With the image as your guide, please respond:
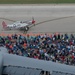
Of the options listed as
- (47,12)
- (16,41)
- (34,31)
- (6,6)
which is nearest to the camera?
(16,41)

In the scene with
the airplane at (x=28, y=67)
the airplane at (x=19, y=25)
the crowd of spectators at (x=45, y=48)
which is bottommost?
the crowd of spectators at (x=45, y=48)

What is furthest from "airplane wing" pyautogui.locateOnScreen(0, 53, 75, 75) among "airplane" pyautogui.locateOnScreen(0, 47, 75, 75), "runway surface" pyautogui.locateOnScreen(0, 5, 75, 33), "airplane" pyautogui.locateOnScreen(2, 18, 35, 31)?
"airplane" pyautogui.locateOnScreen(2, 18, 35, 31)

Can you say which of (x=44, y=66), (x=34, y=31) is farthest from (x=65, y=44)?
(x=44, y=66)

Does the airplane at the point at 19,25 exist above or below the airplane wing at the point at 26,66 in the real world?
above

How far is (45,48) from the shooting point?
71.2 ft

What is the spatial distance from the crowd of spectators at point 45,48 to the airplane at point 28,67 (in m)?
10.9

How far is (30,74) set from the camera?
7.33 m

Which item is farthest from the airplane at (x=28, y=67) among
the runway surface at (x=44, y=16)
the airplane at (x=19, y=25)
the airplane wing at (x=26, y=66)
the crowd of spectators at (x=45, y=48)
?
the airplane at (x=19, y=25)

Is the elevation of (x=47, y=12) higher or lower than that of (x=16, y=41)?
higher

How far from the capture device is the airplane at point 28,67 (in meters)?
7.43

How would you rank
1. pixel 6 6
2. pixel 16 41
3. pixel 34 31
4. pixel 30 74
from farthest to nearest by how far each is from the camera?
pixel 6 6
pixel 34 31
pixel 16 41
pixel 30 74

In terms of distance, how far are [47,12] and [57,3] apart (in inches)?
135

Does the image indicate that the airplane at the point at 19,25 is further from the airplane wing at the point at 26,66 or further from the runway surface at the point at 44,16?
the airplane wing at the point at 26,66

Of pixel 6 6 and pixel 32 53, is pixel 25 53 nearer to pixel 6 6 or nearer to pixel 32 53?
pixel 32 53
